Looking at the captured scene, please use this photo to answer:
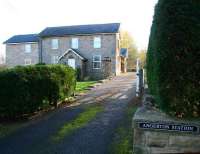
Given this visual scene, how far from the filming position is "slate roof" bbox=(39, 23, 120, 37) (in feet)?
158

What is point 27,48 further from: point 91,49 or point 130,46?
point 130,46

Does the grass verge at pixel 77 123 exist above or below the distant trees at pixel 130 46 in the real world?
below

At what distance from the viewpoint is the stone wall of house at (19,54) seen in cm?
5409

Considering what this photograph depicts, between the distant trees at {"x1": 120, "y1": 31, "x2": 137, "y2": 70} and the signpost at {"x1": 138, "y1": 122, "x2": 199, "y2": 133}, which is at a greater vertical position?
the distant trees at {"x1": 120, "y1": 31, "x2": 137, "y2": 70}

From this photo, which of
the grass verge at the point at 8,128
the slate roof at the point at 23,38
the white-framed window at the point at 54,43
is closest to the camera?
the grass verge at the point at 8,128

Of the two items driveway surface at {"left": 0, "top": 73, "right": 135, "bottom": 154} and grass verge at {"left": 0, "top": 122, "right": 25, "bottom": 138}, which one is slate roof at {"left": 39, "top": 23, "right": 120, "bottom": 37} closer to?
driveway surface at {"left": 0, "top": 73, "right": 135, "bottom": 154}

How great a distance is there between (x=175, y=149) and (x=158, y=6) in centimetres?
253

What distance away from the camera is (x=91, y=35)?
48406 mm

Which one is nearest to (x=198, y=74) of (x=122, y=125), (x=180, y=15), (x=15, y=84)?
(x=180, y=15)

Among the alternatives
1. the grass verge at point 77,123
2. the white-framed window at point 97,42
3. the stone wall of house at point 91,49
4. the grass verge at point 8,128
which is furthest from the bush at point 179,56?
the white-framed window at point 97,42

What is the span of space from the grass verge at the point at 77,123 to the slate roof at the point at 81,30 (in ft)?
104

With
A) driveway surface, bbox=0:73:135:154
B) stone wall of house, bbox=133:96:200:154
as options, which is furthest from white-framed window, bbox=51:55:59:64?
stone wall of house, bbox=133:96:200:154

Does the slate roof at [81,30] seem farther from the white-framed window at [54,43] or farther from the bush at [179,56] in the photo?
the bush at [179,56]

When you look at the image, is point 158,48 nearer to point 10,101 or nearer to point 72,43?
point 10,101
